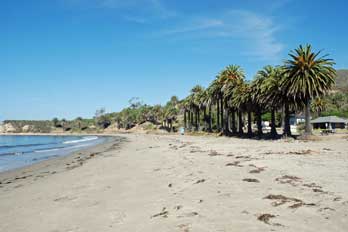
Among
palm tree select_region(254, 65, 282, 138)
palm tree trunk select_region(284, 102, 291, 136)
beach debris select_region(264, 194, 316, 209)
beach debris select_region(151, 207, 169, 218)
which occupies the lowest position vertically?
beach debris select_region(151, 207, 169, 218)

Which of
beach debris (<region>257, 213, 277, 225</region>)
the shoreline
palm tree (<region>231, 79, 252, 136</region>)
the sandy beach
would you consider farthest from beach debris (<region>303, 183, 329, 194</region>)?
palm tree (<region>231, 79, 252, 136</region>)

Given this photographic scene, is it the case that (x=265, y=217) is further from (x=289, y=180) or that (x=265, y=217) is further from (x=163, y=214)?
(x=289, y=180)

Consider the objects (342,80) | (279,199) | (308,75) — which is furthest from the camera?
(342,80)

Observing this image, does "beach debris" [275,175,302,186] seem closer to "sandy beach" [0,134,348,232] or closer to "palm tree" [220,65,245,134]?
"sandy beach" [0,134,348,232]

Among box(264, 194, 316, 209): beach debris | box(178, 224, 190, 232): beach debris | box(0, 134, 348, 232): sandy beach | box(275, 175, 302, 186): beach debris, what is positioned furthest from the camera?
box(275, 175, 302, 186): beach debris

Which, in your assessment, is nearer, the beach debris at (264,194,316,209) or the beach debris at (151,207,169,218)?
the beach debris at (264,194,316,209)

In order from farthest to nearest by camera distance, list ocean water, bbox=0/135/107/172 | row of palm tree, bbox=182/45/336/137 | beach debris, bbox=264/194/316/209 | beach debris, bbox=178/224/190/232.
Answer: row of palm tree, bbox=182/45/336/137
ocean water, bbox=0/135/107/172
beach debris, bbox=264/194/316/209
beach debris, bbox=178/224/190/232

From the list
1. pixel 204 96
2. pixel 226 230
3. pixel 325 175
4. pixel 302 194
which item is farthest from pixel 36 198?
pixel 204 96

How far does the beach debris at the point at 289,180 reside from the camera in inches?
401

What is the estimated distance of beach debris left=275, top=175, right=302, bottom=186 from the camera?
10.2 m

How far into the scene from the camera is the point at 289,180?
34.6 feet

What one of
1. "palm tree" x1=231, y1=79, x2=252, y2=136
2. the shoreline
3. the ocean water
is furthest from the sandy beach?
"palm tree" x1=231, y1=79, x2=252, y2=136

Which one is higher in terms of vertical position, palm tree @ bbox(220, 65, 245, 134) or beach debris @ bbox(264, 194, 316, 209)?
palm tree @ bbox(220, 65, 245, 134)

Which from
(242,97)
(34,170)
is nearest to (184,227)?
(34,170)
